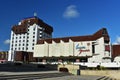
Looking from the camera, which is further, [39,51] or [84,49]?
[39,51]

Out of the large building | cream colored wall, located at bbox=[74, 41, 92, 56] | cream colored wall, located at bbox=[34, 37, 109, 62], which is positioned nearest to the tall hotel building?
cream colored wall, located at bbox=[34, 37, 109, 62]

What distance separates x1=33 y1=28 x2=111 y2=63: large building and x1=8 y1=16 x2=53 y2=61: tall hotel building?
2730cm

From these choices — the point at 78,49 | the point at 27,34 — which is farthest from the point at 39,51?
the point at 27,34

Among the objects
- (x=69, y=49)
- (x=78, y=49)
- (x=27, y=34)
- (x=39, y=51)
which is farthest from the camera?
(x=27, y=34)

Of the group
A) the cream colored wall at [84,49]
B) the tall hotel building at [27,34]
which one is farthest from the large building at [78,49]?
the tall hotel building at [27,34]

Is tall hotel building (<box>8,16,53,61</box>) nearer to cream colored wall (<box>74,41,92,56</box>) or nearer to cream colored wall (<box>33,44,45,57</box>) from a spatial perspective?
cream colored wall (<box>33,44,45,57</box>)

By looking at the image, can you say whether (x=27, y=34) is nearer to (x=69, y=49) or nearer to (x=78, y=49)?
(x=69, y=49)

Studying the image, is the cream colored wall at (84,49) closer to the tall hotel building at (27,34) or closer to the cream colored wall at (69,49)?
the cream colored wall at (69,49)

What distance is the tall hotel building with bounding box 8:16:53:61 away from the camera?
154 meters

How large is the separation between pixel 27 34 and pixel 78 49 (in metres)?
57.1

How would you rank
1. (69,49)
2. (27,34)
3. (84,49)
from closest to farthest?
(84,49) < (69,49) < (27,34)

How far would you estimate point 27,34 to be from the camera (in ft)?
518

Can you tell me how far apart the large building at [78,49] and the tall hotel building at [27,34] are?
89.6 feet

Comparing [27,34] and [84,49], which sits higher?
[27,34]
